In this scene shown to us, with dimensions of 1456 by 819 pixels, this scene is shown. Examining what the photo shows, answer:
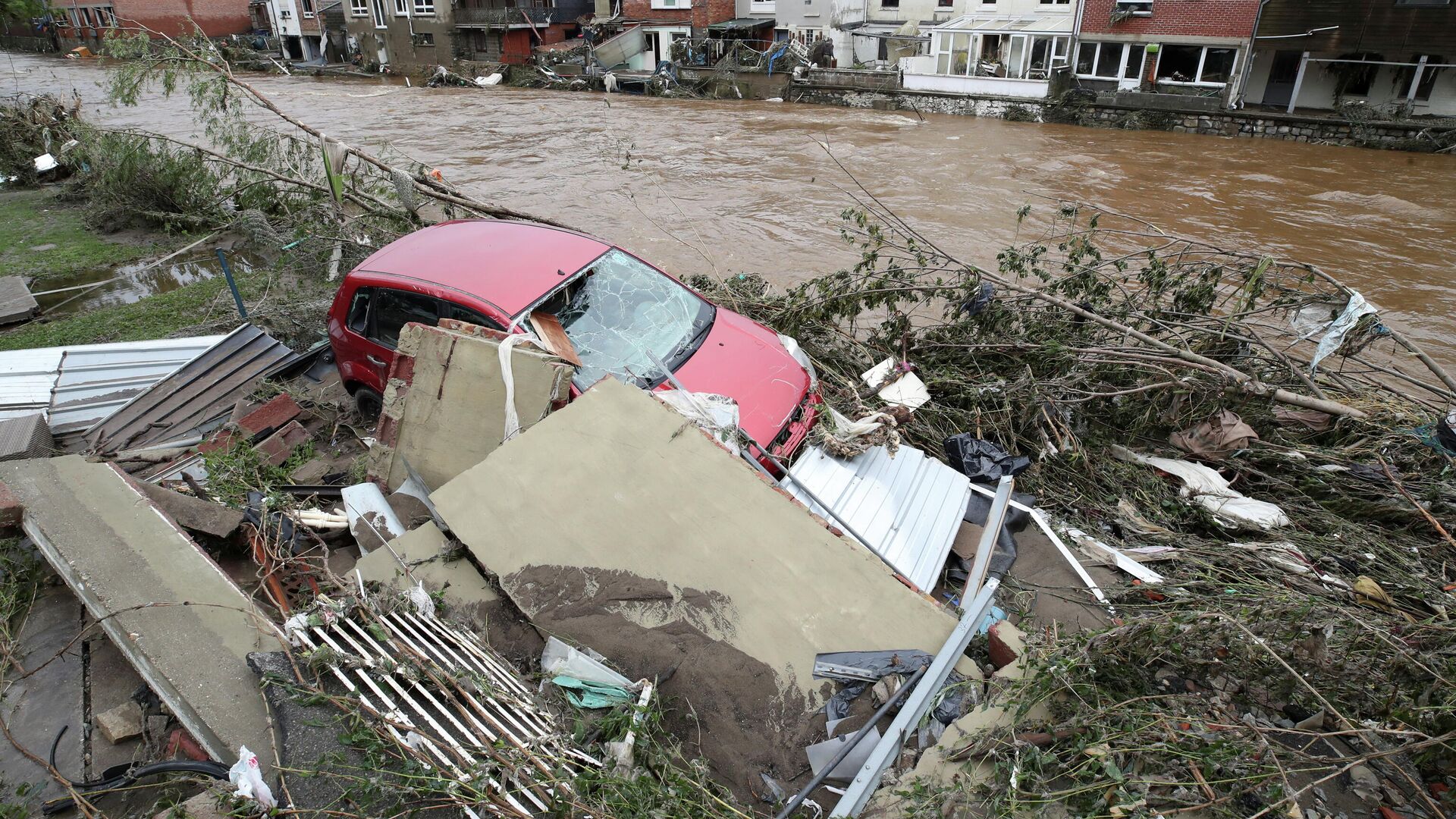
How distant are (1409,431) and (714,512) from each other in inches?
182

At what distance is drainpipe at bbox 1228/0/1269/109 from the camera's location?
71.5ft

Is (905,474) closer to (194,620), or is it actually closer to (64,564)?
(194,620)

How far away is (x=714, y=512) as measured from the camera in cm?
337

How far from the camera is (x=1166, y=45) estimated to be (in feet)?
77.3

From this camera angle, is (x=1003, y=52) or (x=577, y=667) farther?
(x=1003, y=52)

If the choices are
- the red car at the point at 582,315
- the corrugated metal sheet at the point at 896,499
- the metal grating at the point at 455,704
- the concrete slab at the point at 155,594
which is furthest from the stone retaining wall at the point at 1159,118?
the concrete slab at the point at 155,594

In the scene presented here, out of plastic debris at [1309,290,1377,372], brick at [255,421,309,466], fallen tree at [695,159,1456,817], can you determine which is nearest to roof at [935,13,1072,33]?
fallen tree at [695,159,1456,817]

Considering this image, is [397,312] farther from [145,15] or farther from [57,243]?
[145,15]

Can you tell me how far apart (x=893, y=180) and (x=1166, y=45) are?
46.8ft

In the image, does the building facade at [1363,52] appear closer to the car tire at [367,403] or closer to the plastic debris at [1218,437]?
the plastic debris at [1218,437]

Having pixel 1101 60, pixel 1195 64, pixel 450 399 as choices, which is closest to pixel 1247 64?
pixel 1195 64

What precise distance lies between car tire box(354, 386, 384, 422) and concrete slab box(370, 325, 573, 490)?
1364 mm

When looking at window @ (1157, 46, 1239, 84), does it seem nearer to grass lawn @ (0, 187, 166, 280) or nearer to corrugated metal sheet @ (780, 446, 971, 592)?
corrugated metal sheet @ (780, 446, 971, 592)

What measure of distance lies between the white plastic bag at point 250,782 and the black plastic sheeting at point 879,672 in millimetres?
1936
